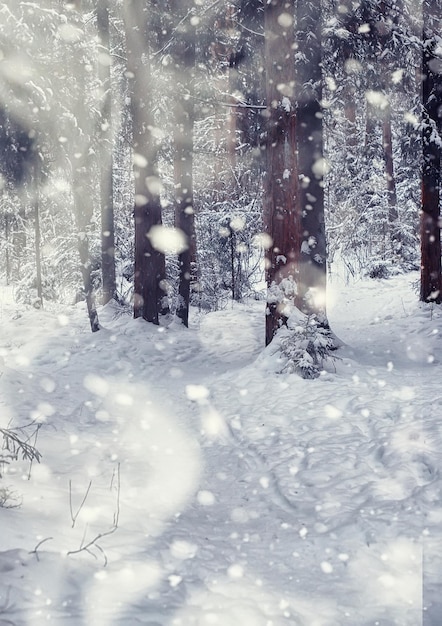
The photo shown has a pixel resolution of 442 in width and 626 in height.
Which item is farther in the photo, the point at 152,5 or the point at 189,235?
the point at 189,235

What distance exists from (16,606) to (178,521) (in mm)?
1656

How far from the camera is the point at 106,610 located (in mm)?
2783

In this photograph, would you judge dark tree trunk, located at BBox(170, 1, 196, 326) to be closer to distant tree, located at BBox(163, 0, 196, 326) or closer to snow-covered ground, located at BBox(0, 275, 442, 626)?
distant tree, located at BBox(163, 0, 196, 326)

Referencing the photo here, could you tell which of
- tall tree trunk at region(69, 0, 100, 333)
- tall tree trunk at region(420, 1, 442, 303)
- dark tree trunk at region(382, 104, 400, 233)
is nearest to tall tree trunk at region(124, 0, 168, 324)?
tall tree trunk at region(69, 0, 100, 333)

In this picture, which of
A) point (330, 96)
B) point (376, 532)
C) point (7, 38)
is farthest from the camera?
point (330, 96)

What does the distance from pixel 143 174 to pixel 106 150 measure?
3234 millimetres

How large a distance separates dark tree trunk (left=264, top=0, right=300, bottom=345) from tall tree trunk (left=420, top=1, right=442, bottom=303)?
5185 millimetres

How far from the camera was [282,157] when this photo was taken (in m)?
9.38

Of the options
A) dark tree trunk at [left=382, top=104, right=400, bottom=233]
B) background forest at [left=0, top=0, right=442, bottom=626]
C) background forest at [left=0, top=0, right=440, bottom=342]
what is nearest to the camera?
background forest at [left=0, top=0, right=442, bottom=626]

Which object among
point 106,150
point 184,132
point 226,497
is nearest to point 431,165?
point 184,132

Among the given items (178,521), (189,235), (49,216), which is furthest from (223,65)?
(178,521)

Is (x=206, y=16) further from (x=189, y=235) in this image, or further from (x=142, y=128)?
(x=189, y=235)

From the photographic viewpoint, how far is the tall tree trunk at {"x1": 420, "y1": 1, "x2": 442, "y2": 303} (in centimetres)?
1298

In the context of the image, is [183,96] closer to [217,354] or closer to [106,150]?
[106,150]
